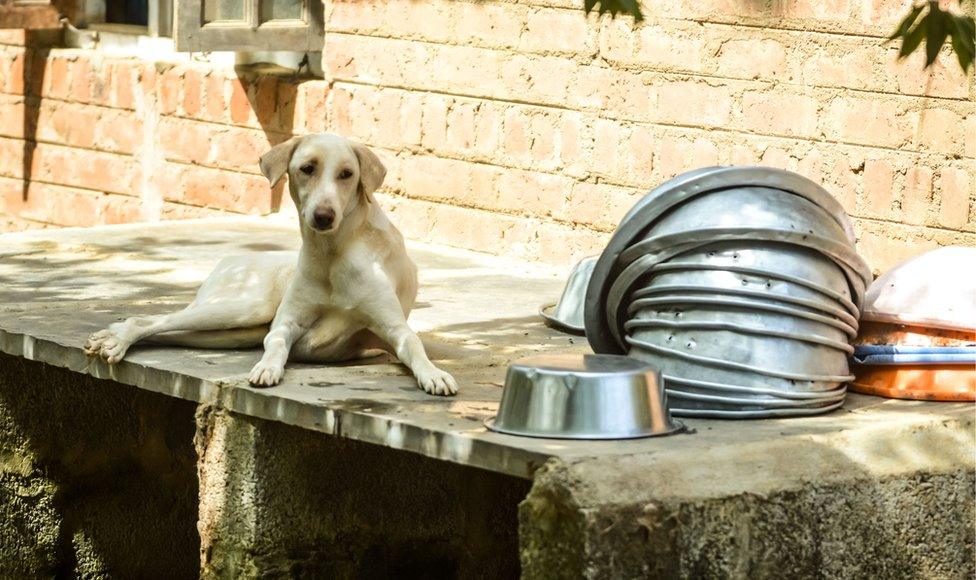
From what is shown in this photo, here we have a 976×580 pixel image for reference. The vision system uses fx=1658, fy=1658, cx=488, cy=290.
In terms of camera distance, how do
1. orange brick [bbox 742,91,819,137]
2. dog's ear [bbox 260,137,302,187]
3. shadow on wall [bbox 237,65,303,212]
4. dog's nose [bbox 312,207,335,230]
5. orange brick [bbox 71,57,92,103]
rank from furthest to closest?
orange brick [bbox 71,57,92,103], shadow on wall [bbox 237,65,303,212], orange brick [bbox 742,91,819,137], dog's ear [bbox 260,137,302,187], dog's nose [bbox 312,207,335,230]

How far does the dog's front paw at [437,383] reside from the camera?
5.10 meters

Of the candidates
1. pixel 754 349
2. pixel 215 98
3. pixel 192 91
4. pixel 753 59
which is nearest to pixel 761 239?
pixel 754 349

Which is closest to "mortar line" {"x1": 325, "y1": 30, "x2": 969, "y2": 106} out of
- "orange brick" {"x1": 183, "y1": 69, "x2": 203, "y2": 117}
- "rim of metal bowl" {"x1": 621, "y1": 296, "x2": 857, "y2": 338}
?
"orange brick" {"x1": 183, "y1": 69, "x2": 203, "y2": 117}

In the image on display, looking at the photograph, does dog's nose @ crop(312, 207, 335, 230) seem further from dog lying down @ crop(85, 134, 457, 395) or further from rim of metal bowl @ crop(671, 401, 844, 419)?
rim of metal bowl @ crop(671, 401, 844, 419)

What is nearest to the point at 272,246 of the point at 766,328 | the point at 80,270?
the point at 80,270

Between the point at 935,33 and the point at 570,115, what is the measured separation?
4813 mm

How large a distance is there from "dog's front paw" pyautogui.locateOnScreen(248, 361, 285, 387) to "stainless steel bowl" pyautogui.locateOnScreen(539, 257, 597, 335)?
5.01 ft

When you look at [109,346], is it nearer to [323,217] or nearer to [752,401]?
[323,217]

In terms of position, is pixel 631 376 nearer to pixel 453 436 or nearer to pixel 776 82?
pixel 453 436

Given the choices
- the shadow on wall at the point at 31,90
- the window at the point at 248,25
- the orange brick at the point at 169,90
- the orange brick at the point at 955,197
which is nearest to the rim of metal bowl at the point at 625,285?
the orange brick at the point at 955,197

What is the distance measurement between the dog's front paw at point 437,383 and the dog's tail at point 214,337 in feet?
2.83

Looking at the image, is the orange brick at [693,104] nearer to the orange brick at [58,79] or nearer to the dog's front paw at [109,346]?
the dog's front paw at [109,346]

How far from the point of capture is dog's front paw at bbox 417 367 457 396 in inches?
201

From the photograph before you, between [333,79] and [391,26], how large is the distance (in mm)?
542
